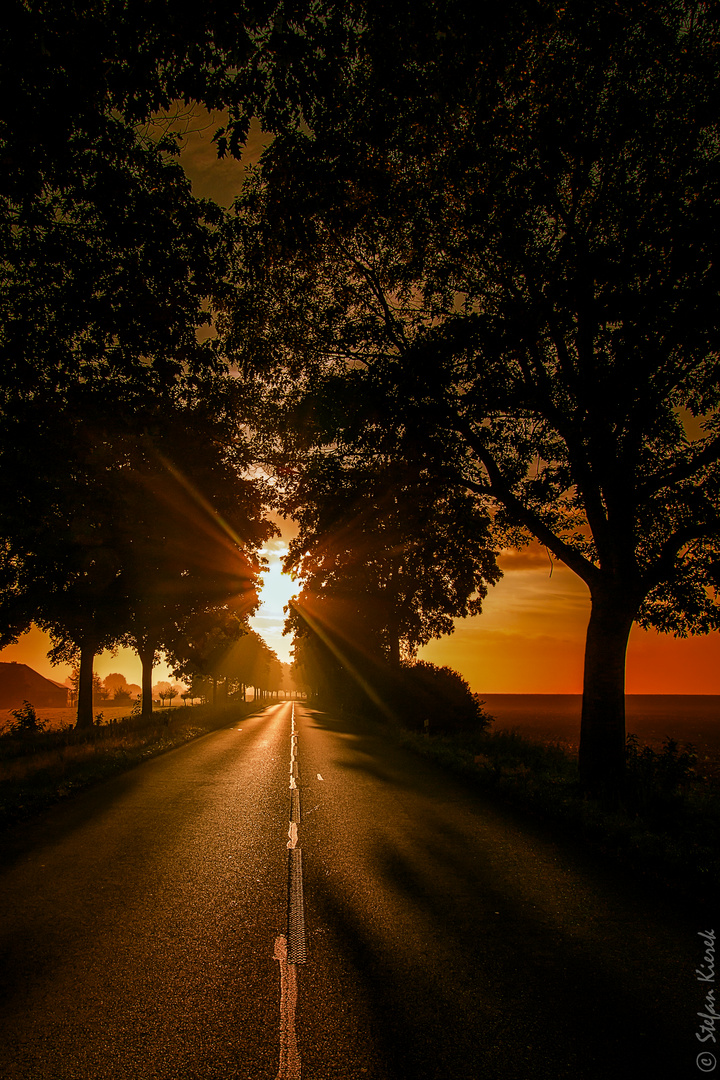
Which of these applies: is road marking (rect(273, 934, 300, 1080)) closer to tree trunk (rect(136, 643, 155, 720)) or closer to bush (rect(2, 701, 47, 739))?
bush (rect(2, 701, 47, 739))

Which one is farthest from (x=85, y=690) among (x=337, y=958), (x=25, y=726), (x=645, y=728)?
(x=645, y=728)

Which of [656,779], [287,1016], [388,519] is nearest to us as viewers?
[287,1016]

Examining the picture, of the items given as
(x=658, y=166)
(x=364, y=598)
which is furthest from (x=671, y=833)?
(x=364, y=598)

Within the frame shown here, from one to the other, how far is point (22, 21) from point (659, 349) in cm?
953

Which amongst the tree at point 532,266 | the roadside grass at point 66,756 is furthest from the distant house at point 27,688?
the tree at point 532,266

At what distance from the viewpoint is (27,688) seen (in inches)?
3949

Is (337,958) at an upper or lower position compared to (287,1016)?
lower

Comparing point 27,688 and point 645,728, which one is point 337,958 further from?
point 27,688

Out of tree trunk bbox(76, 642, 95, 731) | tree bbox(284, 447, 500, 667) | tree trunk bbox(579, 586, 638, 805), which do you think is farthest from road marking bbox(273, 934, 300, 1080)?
tree trunk bbox(76, 642, 95, 731)

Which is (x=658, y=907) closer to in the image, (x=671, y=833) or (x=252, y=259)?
(x=671, y=833)

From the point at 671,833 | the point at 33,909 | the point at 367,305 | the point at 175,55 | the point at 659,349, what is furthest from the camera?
the point at 367,305

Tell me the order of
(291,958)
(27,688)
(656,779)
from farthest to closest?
(27,688) < (656,779) < (291,958)

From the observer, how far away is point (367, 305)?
11758 millimetres

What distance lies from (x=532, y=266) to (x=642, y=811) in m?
9.14
